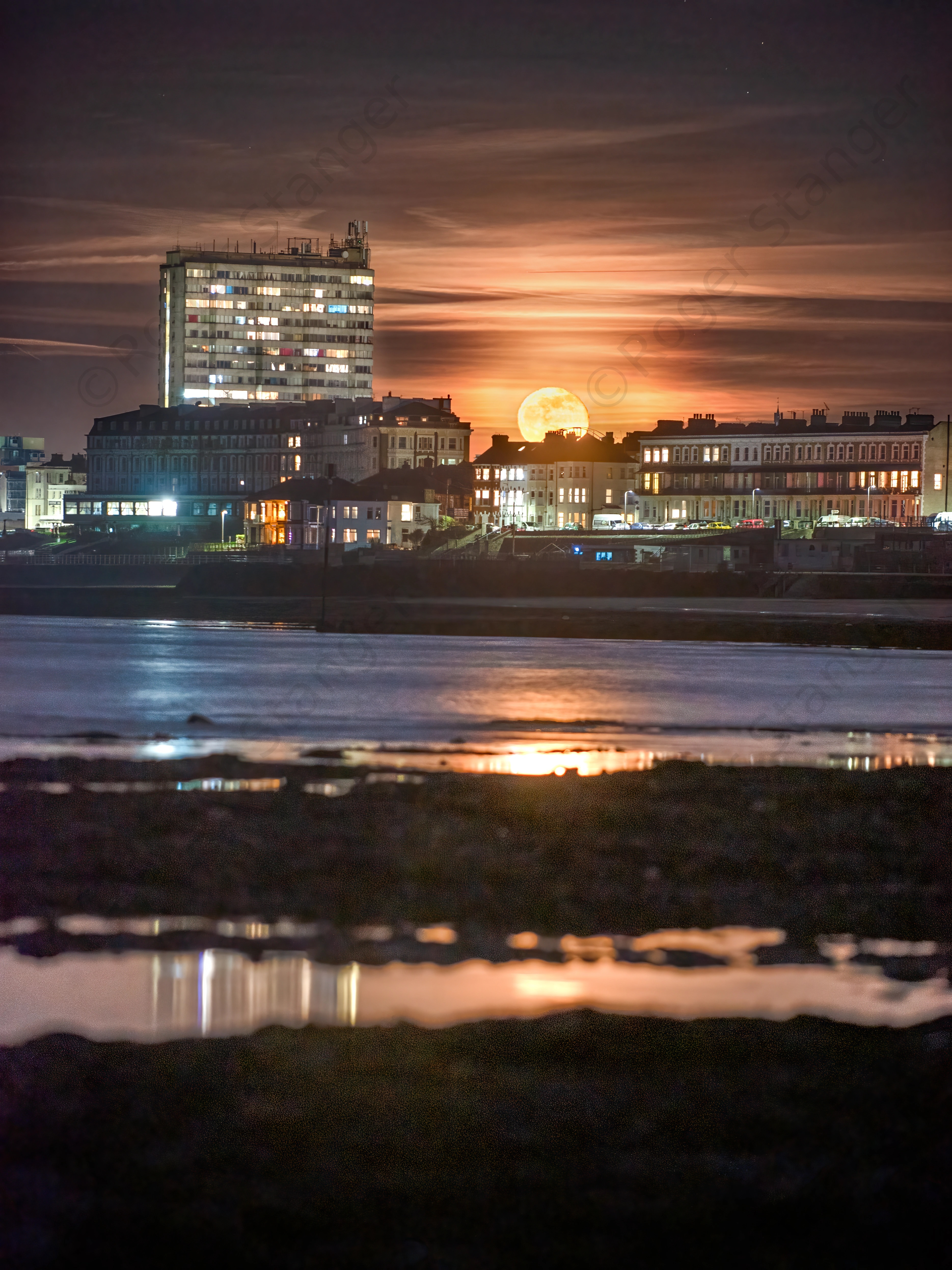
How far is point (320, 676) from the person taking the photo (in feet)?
119

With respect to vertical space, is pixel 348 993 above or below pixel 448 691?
above

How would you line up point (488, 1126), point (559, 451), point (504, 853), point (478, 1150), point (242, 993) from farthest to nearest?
point (559, 451) → point (504, 853) → point (242, 993) → point (488, 1126) → point (478, 1150)

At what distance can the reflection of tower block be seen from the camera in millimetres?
9203

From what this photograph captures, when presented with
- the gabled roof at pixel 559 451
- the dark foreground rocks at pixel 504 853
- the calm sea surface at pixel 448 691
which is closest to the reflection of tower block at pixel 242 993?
the dark foreground rocks at pixel 504 853

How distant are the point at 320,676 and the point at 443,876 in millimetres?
23224

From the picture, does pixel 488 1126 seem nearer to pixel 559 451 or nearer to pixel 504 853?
pixel 504 853

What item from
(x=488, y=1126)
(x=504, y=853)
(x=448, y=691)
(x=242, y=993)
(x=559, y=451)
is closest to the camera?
(x=488, y=1126)

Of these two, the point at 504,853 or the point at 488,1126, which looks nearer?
the point at 488,1126

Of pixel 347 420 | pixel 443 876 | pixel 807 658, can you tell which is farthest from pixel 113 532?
pixel 443 876

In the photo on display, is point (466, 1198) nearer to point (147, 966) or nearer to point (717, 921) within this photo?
point (147, 966)

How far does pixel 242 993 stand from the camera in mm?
9781

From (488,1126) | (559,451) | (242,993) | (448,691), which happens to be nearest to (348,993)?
(242,993)

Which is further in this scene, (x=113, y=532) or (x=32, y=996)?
(x=113, y=532)

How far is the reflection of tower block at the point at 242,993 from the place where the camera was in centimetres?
920
